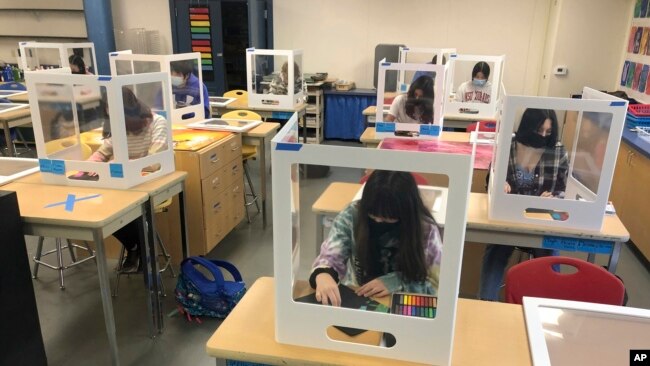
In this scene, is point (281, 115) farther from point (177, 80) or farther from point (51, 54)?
point (51, 54)

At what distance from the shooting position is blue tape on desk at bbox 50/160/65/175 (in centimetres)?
233

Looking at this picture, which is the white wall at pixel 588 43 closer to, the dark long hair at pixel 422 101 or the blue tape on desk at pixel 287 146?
the dark long hair at pixel 422 101

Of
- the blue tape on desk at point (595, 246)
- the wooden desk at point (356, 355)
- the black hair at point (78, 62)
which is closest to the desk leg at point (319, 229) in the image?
the wooden desk at point (356, 355)

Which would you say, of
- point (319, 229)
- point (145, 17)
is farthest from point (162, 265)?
point (145, 17)

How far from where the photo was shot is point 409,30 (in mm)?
6559

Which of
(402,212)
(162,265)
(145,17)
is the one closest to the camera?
(402,212)

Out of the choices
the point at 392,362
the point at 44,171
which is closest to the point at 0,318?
the point at 44,171

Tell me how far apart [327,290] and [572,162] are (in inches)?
50.7

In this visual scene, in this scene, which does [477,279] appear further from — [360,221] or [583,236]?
[360,221]

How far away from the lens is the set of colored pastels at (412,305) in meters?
1.12

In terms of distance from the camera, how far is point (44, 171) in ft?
7.76

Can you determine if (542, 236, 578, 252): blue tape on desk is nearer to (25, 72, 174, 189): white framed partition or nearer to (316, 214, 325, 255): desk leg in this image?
(316, 214, 325, 255): desk leg

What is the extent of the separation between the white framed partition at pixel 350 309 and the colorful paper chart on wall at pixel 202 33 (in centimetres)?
598

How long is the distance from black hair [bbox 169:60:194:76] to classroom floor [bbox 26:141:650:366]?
139 centimetres
